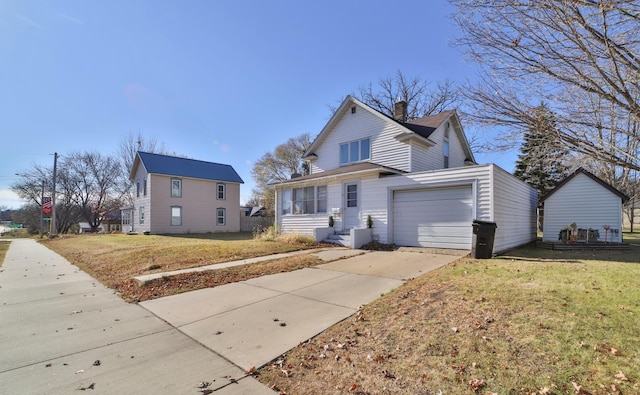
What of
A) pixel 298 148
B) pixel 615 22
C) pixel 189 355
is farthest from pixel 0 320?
A: pixel 298 148

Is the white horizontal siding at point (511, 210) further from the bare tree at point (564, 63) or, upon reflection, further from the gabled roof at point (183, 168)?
the gabled roof at point (183, 168)

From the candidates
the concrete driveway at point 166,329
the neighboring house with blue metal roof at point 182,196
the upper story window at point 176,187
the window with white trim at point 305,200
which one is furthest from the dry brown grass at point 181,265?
the upper story window at point 176,187

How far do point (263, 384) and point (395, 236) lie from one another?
32.8 feet

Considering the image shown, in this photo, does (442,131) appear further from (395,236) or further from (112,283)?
(112,283)

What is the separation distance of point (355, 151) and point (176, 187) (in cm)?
1704

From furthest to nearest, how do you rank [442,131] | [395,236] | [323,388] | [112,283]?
[442,131]
[395,236]
[112,283]
[323,388]

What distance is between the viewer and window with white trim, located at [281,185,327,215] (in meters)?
15.4

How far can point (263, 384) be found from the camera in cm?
301

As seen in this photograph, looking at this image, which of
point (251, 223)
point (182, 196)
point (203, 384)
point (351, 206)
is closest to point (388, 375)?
point (203, 384)

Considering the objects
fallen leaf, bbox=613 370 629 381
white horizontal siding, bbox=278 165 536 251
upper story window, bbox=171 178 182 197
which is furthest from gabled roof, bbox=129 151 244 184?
fallen leaf, bbox=613 370 629 381

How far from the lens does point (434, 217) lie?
11180 mm

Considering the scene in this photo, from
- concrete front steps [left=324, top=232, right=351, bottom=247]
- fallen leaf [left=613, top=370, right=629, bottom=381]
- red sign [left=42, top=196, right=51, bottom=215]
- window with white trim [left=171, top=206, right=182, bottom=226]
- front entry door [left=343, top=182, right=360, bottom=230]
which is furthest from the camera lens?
red sign [left=42, top=196, right=51, bottom=215]

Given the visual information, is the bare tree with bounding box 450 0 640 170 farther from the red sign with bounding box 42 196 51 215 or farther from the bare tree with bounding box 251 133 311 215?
the red sign with bounding box 42 196 51 215

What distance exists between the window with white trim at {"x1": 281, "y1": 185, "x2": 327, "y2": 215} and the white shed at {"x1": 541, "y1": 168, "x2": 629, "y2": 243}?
11.0 m
